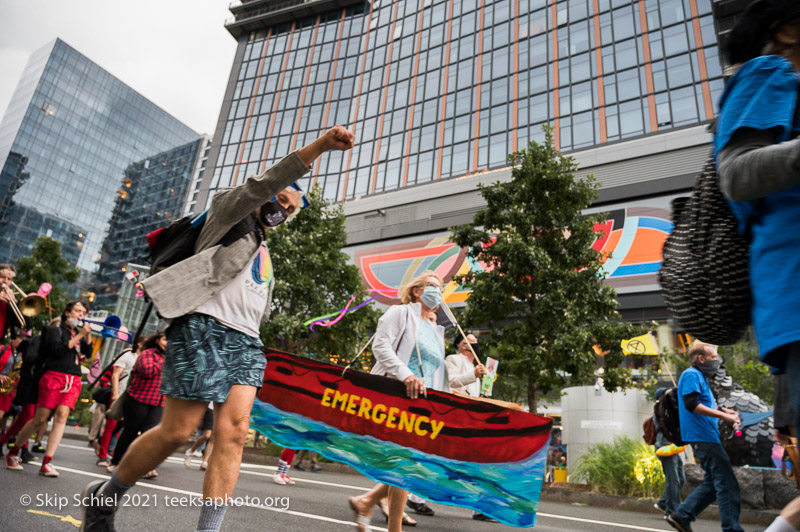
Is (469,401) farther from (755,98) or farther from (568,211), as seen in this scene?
(568,211)

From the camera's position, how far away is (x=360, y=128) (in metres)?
51.1

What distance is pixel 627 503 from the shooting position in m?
8.05

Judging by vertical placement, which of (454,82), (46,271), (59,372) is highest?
(454,82)

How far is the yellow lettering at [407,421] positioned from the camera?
149 inches

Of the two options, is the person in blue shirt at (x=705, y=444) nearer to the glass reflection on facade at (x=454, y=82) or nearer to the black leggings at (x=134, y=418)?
A: the black leggings at (x=134, y=418)

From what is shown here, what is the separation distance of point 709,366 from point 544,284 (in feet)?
26.8

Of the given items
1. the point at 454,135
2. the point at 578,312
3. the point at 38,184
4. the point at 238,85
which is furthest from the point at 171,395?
the point at 38,184

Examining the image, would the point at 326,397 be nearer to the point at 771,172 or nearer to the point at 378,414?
the point at 378,414

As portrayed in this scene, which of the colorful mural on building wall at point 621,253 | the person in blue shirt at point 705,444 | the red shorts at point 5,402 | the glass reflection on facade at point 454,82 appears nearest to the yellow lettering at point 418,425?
the person in blue shirt at point 705,444

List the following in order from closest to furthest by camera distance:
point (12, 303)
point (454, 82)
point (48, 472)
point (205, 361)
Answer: point (205, 361)
point (48, 472)
point (12, 303)
point (454, 82)

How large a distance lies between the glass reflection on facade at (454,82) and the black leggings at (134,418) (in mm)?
35740

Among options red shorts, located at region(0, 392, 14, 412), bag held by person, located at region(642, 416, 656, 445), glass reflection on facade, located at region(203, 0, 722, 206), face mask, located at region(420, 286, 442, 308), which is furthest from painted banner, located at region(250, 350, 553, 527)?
glass reflection on facade, located at region(203, 0, 722, 206)

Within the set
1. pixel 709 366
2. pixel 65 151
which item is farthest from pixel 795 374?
pixel 65 151

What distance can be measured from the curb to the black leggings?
6865 mm
